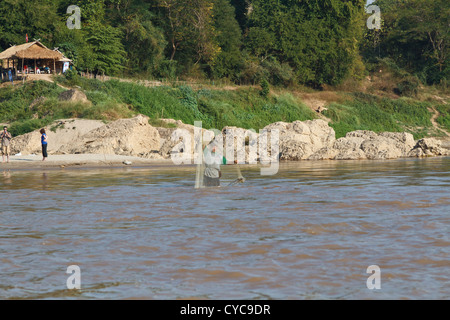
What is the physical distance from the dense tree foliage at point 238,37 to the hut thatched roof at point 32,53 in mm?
2235

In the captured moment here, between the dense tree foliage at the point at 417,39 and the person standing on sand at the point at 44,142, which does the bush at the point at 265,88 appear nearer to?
the dense tree foliage at the point at 417,39

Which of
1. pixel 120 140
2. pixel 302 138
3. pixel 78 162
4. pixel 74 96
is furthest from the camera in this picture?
pixel 74 96

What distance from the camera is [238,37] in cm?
5694

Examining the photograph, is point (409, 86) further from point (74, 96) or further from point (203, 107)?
point (74, 96)

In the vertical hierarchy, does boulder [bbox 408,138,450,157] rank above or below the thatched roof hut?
below

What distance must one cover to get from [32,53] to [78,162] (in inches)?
821

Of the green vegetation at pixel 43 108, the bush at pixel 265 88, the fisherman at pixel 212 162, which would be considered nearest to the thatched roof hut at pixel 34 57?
the green vegetation at pixel 43 108

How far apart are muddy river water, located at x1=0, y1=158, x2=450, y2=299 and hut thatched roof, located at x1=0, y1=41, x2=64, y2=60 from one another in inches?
1062

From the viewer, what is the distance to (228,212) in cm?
1281

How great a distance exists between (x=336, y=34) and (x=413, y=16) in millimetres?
10137

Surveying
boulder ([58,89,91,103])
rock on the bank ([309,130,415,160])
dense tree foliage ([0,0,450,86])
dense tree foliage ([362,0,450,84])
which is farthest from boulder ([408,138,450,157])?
dense tree foliage ([362,0,450,84])

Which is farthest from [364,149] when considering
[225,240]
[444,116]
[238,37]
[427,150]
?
[444,116]

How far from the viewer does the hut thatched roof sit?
141 feet

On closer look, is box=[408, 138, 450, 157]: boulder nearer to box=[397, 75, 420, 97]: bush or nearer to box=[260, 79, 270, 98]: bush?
box=[260, 79, 270, 98]: bush
